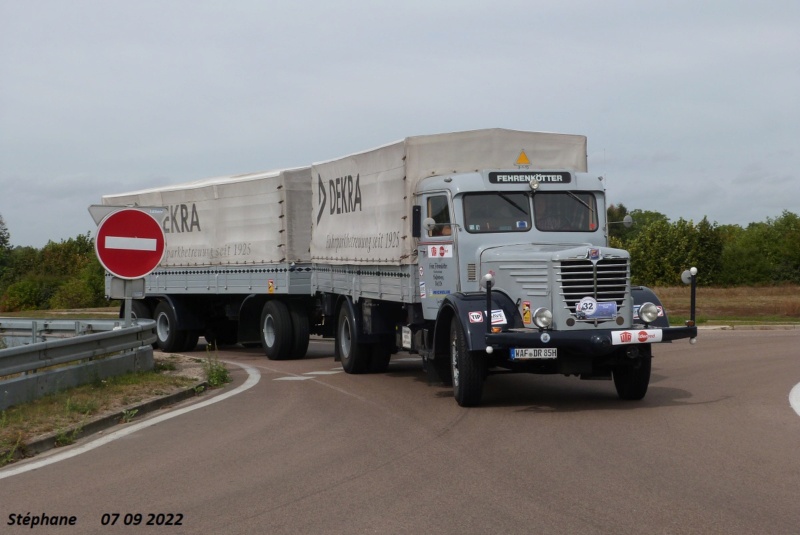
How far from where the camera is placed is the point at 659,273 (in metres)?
92.3

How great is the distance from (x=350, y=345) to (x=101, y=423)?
21.8 ft

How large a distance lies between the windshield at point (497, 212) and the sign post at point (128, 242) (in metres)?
4.22

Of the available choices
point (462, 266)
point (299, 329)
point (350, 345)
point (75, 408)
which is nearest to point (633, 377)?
point (462, 266)

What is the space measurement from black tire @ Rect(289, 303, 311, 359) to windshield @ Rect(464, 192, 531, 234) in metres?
7.78

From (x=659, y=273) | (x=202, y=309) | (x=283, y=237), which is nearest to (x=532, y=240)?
(x=283, y=237)

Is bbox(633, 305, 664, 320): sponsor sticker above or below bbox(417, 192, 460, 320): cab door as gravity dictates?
below

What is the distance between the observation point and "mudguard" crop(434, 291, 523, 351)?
11.5 meters

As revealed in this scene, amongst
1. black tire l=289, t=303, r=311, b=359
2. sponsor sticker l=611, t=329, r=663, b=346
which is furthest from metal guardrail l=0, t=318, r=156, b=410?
sponsor sticker l=611, t=329, r=663, b=346

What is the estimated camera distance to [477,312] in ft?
38.4

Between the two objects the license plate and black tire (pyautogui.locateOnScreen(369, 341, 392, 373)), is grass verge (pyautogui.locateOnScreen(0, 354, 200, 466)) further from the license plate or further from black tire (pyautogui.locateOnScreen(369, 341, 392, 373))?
the license plate

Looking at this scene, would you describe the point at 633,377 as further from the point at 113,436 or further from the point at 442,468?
the point at 113,436

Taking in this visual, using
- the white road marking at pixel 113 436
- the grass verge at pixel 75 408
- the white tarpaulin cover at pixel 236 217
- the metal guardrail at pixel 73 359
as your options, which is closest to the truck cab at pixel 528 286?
the white road marking at pixel 113 436

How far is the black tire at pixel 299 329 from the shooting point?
20016mm

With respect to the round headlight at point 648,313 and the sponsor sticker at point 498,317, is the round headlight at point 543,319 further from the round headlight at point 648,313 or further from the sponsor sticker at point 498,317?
the round headlight at point 648,313
